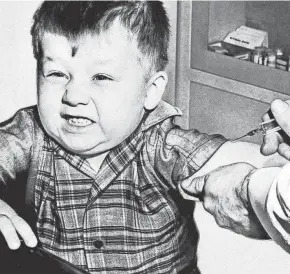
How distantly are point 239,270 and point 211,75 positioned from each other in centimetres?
28

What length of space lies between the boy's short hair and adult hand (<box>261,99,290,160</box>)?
0.13 meters

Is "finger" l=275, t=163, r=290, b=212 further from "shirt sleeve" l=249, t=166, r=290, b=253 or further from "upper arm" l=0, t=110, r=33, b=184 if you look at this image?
"upper arm" l=0, t=110, r=33, b=184

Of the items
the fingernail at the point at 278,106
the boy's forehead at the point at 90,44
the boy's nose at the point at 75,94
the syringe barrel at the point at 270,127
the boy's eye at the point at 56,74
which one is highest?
the boy's forehead at the point at 90,44

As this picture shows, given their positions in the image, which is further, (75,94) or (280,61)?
(280,61)

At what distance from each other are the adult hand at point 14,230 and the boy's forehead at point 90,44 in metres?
0.17

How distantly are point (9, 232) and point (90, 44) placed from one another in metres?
0.20

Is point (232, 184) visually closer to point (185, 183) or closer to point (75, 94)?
point (185, 183)

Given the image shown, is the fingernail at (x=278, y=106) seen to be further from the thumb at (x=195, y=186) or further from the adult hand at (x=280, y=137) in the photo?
the thumb at (x=195, y=186)

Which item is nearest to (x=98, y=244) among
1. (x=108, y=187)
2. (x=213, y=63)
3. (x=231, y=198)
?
(x=108, y=187)

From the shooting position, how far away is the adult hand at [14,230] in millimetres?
549

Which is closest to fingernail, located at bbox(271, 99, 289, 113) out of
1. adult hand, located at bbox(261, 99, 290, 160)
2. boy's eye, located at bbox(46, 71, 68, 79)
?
adult hand, located at bbox(261, 99, 290, 160)

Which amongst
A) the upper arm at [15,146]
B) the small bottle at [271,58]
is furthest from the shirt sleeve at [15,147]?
the small bottle at [271,58]

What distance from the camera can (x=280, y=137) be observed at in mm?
631

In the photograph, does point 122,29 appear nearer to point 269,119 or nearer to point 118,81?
point 118,81
